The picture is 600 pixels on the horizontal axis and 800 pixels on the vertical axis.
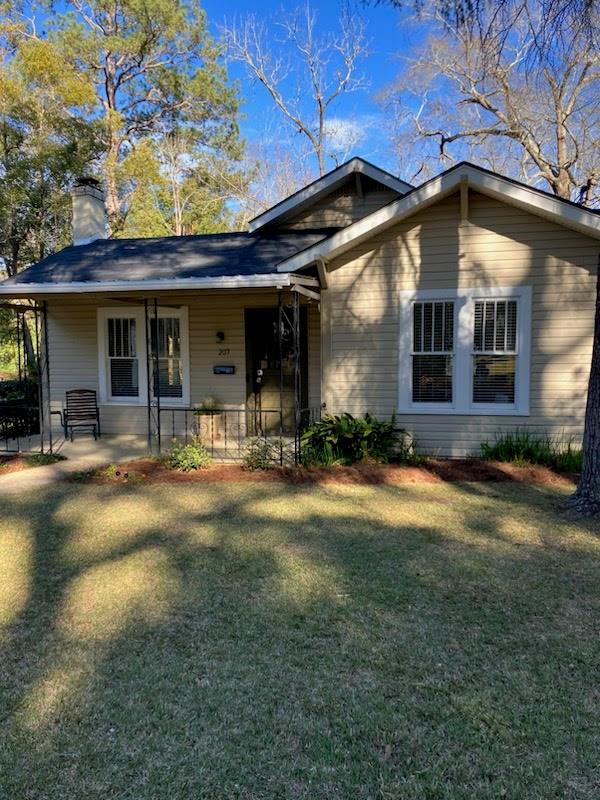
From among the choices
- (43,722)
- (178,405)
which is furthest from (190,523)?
(178,405)

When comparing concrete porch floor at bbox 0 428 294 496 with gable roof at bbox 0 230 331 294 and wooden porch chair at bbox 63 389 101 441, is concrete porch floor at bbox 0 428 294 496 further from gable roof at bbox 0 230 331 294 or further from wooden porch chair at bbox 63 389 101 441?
gable roof at bbox 0 230 331 294

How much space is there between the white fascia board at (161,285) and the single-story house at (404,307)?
0.06 feet

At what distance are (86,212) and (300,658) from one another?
11362 mm

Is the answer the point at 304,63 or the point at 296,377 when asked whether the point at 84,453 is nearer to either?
the point at 296,377

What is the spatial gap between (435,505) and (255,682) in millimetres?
3637

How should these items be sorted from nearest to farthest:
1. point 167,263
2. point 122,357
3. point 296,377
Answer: point 296,377 < point 167,263 < point 122,357

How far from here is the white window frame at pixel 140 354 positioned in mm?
10211

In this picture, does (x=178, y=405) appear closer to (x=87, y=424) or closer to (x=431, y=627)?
(x=87, y=424)

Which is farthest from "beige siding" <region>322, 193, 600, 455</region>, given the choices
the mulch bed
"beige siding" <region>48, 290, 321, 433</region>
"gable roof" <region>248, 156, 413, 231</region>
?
"gable roof" <region>248, 156, 413, 231</region>

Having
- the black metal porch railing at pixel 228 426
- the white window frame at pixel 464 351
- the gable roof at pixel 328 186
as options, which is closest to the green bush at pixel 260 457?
the black metal porch railing at pixel 228 426

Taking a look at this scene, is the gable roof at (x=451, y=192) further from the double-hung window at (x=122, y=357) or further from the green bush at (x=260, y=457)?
the double-hung window at (x=122, y=357)

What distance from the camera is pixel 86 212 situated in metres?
12.1

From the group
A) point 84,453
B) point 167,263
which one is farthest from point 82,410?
point 167,263

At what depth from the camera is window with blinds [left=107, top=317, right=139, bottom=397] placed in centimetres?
1052
